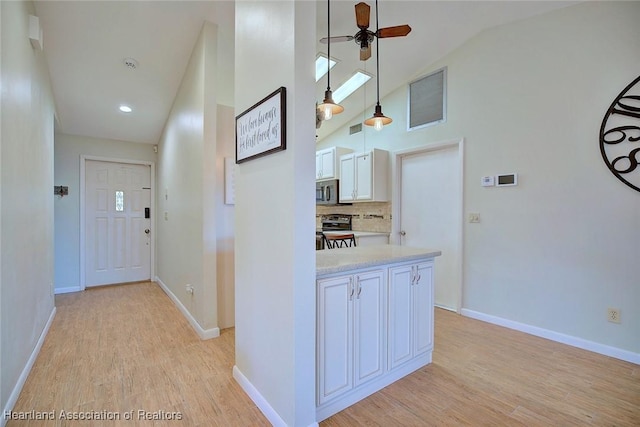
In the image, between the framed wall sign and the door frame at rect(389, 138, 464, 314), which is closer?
the framed wall sign

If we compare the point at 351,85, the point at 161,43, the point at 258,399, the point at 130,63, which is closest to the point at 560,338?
the point at 258,399

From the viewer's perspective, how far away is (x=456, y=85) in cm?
353

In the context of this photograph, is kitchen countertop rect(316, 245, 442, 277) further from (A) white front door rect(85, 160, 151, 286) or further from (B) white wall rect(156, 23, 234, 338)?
(A) white front door rect(85, 160, 151, 286)

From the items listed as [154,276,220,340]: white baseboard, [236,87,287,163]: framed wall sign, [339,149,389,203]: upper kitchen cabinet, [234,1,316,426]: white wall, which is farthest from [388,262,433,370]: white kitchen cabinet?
[339,149,389,203]: upper kitchen cabinet

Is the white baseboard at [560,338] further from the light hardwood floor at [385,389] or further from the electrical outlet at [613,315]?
the electrical outlet at [613,315]

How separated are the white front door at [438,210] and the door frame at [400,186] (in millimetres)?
12

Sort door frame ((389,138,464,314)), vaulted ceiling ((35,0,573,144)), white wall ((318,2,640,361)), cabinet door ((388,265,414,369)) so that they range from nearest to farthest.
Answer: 1. cabinet door ((388,265,414,369))
2. white wall ((318,2,640,361))
3. vaulted ceiling ((35,0,573,144))
4. door frame ((389,138,464,314))

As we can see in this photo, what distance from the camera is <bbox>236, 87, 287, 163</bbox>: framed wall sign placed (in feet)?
5.06

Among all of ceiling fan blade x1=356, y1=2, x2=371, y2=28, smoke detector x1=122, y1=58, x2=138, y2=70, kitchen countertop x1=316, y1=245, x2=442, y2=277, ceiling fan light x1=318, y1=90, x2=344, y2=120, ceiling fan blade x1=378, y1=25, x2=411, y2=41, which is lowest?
kitchen countertop x1=316, y1=245, x2=442, y2=277

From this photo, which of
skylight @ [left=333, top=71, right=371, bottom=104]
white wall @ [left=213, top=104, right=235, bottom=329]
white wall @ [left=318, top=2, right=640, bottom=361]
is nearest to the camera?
white wall @ [left=318, top=2, right=640, bottom=361]

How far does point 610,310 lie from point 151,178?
623 cm

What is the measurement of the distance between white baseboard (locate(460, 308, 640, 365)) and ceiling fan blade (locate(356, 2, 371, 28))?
322 centimetres

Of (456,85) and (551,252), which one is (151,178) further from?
(551,252)

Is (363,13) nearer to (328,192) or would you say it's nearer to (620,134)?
(620,134)
